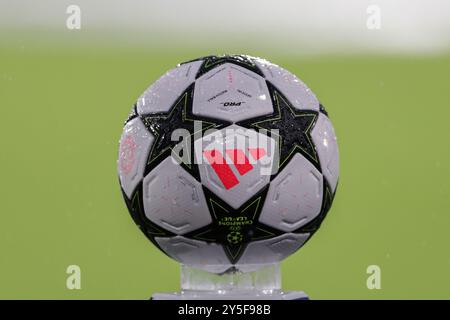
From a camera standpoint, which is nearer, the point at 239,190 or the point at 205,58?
the point at 239,190

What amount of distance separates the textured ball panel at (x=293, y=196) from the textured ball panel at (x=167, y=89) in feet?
2.48

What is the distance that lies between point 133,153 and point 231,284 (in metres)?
1.00

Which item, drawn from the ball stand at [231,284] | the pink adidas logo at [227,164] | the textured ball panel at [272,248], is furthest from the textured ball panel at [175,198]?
the ball stand at [231,284]

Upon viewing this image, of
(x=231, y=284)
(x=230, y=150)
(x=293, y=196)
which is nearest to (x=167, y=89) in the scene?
(x=230, y=150)

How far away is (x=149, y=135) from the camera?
4812 millimetres

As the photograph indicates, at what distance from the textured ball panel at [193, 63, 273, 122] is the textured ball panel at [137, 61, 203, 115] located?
96 mm

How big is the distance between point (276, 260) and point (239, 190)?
631 mm

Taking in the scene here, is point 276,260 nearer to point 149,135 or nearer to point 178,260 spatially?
point 178,260

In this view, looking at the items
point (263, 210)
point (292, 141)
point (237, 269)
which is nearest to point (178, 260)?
point (237, 269)

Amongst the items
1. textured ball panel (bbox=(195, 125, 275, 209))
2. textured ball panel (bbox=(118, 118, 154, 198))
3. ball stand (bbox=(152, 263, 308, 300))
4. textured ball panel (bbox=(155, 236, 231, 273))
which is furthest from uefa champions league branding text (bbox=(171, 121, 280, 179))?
ball stand (bbox=(152, 263, 308, 300))

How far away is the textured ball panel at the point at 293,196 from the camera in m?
4.68

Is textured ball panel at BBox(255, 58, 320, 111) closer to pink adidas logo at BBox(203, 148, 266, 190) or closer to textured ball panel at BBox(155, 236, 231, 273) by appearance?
pink adidas logo at BBox(203, 148, 266, 190)

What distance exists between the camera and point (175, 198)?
4.68 meters

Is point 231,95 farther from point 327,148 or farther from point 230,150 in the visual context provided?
point 327,148
